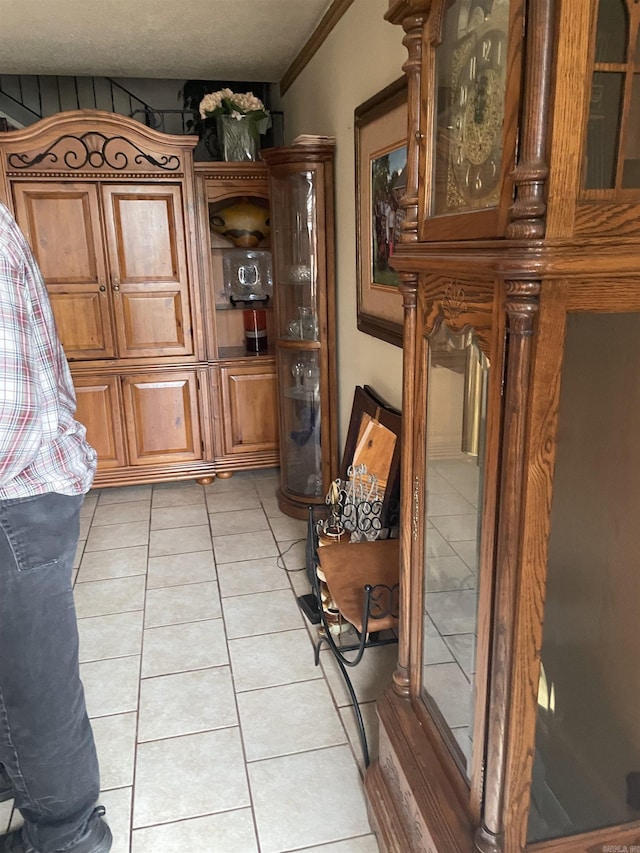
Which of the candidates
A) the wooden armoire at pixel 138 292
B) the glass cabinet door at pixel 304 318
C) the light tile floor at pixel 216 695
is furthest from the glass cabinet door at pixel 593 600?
the wooden armoire at pixel 138 292

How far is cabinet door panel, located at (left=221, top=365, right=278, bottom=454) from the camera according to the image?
389 centimetres

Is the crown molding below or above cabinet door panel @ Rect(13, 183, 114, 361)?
above

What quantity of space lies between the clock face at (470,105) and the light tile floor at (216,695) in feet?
4.98

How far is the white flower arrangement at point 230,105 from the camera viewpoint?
353cm

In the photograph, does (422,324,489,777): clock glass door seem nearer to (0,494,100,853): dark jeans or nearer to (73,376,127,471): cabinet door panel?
(0,494,100,853): dark jeans

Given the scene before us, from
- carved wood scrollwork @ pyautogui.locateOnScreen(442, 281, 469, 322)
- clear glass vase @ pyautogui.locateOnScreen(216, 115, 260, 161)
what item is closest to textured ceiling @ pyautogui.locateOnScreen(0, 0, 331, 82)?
clear glass vase @ pyautogui.locateOnScreen(216, 115, 260, 161)

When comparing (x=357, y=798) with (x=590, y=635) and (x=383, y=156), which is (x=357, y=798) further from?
(x=383, y=156)

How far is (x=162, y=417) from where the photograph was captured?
3854 mm

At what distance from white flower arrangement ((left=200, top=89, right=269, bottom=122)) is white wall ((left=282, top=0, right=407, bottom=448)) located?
262mm

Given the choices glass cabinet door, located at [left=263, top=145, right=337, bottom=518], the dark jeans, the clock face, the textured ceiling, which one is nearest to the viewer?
the clock face

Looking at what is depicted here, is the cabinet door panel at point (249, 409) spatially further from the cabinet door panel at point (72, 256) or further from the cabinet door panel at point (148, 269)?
the cabinet door panel at point (72, 256)

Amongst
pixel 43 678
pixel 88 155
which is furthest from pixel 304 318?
pixel 43 678

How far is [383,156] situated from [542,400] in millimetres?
1684

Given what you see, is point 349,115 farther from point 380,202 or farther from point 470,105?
point 470,105
